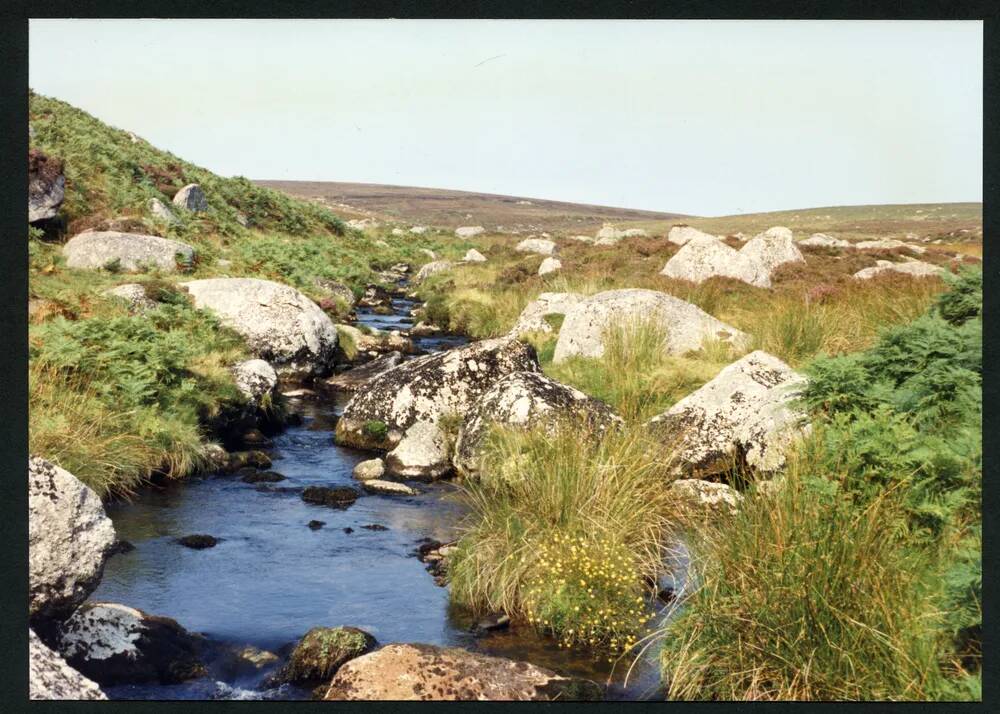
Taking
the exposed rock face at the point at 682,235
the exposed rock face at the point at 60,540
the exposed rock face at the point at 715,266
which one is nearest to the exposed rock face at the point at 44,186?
the exposed rock face at the point at 715,266

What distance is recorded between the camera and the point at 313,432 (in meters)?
13.7

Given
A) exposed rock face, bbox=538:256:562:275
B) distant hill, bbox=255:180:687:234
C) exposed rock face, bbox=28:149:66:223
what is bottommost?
exposed rock face, bbox=538:256:562:275

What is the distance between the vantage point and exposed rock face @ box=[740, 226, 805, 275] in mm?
24466

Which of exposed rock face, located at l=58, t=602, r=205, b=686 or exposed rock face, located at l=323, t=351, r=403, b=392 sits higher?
exposed rock face, located at l=323, t=351, r=403, b=392

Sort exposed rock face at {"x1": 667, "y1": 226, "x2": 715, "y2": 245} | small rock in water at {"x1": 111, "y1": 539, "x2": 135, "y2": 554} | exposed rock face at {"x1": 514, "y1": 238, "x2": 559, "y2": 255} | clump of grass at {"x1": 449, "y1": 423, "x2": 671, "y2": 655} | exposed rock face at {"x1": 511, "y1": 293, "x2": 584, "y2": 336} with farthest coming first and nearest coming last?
exposed rock face at {"x1": 514, "y1": 238, "x2": 559, "y2": 255}
exposed rock face at {"x1": 667, "y1": 226, "x2": 715, "y2": 245}
exposed rock face at {"x1": 511, "y1": 293, "x2": 584, "y2": 336}
small rock in water at {"x1": 111, "y1": 539, "x2": 135, "y2": 554}
clump of grass at {"x1": 449, "y1": 423, "x2": 671, "y2": 655}

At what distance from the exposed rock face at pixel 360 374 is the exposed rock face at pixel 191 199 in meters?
14.9

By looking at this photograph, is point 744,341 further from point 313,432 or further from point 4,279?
point 4,279

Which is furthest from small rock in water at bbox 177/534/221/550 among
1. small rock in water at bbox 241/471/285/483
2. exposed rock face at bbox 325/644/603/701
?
exposed rock face at bbox 325/644/603/701

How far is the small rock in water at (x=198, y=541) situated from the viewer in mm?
8914

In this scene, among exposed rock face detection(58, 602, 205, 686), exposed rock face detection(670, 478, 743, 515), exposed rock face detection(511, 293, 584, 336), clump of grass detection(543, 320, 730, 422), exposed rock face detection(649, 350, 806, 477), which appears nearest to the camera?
exposed rock face detection(58, 602, 205, 686)

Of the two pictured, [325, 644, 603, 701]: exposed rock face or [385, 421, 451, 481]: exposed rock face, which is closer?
[325, 644, 603, 701]: exposed rock face

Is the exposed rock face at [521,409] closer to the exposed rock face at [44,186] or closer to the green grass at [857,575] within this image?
the green grass at [857,575]

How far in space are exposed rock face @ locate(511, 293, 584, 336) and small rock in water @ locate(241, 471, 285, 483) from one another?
8.14 metres

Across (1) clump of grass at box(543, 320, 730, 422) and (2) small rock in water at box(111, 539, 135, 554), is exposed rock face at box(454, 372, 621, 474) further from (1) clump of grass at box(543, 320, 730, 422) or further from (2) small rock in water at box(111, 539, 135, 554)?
(2) small rock in water at box(111, 539, 135, 554)
